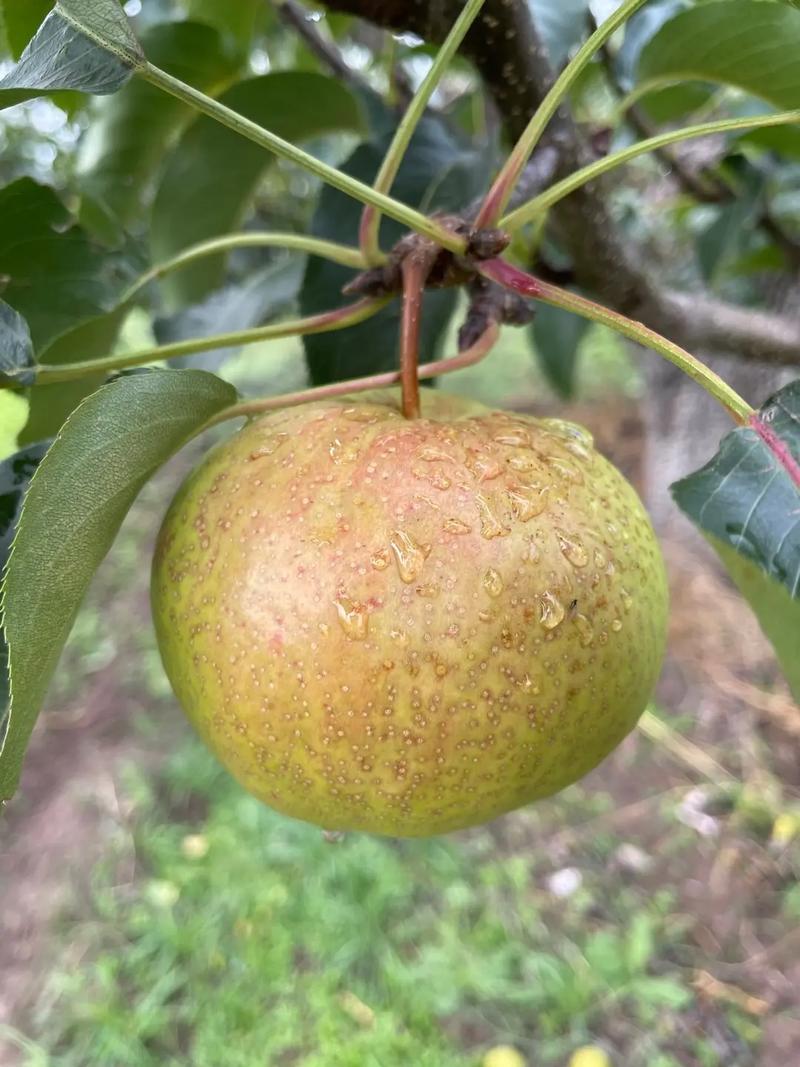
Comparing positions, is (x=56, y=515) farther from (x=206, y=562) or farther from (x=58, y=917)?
(x=58, y=917)

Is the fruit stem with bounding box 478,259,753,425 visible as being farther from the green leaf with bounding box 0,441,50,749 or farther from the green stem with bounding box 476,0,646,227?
the green leaf with bounding box 0,441,50,749

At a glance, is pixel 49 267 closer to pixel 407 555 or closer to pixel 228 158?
pixel 228 158

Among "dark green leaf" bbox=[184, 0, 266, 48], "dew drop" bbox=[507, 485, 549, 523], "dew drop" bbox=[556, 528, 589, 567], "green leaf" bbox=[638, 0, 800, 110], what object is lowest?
"dew drop" bbox=[556, 528, 589, 567]

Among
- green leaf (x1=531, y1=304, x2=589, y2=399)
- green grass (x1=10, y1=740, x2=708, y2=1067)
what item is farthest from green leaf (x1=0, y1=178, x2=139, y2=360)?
green grass (x1=10, y1=740, x2=708, y2=1067)

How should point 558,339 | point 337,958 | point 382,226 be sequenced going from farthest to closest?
point 337,958 < point 558,339 < point 382,226

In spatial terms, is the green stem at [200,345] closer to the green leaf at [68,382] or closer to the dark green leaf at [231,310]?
the green leaf at [68,382]

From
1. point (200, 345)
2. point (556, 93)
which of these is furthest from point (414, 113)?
point (200, 345)

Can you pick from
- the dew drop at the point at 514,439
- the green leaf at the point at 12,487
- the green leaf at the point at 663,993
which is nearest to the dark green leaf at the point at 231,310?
the green leaf at the point at 12,487
